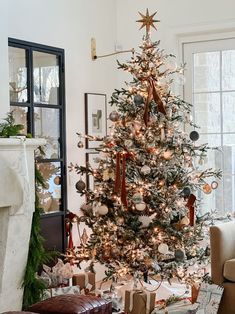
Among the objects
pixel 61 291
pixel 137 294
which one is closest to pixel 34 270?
pixel 61 291

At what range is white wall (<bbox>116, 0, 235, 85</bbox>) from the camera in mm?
5992

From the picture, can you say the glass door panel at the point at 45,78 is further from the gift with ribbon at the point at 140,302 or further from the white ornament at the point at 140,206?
the gift with ribbon at the point at 140,302

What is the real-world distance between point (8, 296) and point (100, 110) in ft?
8.32

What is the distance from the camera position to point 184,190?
16.2 feet

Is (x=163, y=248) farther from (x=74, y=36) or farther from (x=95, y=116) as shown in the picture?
(x=74, y=36)

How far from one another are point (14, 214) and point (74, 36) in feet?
7.54

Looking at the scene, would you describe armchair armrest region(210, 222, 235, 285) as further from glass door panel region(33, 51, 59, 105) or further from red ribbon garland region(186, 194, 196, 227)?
glass door panel region(33, 51, 59, 105)

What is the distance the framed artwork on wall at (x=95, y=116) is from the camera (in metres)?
6.05

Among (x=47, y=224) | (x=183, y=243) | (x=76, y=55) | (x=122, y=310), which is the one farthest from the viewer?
(x=76, y=55)

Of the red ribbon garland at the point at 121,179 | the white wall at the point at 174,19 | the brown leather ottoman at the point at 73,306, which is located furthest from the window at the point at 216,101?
the brown leather ottoman at the point at 73,306

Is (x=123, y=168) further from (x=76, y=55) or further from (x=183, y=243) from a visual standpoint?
(x=76, y=55)

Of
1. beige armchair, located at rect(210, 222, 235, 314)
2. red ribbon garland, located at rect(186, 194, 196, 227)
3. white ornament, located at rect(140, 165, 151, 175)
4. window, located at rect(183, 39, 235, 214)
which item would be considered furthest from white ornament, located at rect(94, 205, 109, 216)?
window, located at rect(183, 39, 235, 214)

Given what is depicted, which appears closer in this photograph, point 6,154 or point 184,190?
point 6,154

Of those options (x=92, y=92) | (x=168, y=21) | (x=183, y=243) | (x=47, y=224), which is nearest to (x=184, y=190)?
(x=183, y=243)
